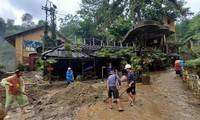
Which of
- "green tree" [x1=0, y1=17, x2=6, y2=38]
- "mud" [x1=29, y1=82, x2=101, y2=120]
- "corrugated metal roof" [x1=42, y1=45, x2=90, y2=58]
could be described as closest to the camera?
"mud" [x1=29, y1=82, x2=101, y2=120]

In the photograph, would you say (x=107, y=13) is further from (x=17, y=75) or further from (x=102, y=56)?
(x=17, y=75)

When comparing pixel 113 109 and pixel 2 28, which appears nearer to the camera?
pixel 113 109

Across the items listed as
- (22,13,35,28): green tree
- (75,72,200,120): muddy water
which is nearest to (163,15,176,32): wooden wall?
(75,72,200,120): muddy water

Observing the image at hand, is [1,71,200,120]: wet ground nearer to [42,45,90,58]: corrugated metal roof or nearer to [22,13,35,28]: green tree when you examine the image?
[42,45,90,58]: corrugated metal roof

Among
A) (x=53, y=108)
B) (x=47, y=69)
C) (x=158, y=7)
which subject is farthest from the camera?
(x=158, y=7)

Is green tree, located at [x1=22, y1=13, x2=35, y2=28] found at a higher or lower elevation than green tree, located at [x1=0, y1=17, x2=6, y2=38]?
higher

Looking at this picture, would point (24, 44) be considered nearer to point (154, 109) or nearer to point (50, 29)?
point (50, 29)

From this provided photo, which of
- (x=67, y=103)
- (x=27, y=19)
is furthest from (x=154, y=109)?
(x=27, y=19)

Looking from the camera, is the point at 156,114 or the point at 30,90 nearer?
the point at 156,114

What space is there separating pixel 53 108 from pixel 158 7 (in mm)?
27253

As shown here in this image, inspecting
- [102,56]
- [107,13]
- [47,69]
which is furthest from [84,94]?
[107,13]

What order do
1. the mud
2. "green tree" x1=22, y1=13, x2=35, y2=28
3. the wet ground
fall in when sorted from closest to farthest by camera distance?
the wet ground
the mud
"green tree" x1=22, y1=13, x2=35, y2=28

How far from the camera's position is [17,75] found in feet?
28.0

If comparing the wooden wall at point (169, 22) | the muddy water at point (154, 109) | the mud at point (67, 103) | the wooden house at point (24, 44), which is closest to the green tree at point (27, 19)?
the wooden house at point (24, 44)
